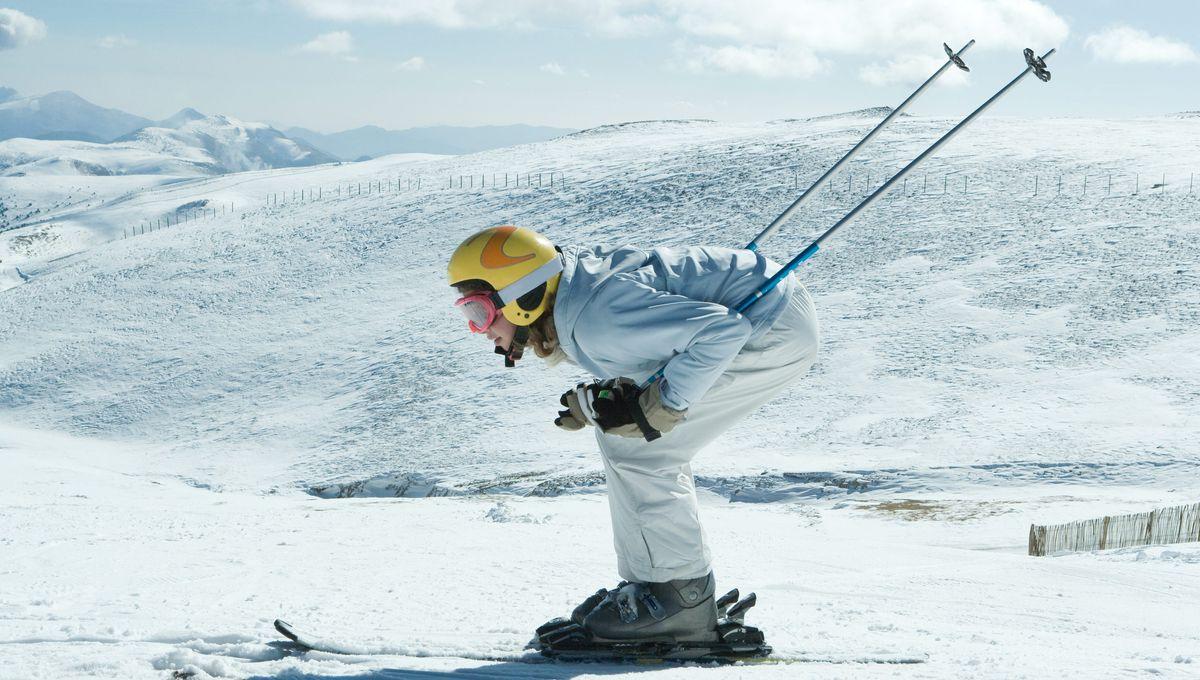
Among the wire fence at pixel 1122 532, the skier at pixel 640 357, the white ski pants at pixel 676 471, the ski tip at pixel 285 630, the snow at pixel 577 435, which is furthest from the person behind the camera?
the wire fence at pixel 1122 532

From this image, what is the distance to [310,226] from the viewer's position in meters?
Answer: 51.1

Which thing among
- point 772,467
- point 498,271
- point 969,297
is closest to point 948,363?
point 969,297

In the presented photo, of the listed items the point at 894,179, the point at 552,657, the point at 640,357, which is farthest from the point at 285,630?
the point at 894,179

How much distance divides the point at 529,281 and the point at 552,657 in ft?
4.89

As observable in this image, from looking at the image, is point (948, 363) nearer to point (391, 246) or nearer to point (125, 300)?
point (391, 246)

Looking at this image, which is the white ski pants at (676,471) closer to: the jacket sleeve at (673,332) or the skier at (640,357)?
the skier at (640,357)

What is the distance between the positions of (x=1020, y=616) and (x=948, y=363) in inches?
860

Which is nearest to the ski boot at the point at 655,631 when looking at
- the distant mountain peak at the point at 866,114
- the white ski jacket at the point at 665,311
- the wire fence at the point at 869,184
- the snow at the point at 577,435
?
the snow at the point at 577,435

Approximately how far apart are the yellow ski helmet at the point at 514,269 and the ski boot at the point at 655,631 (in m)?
1.21

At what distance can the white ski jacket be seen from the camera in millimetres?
3625

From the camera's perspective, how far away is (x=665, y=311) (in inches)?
143

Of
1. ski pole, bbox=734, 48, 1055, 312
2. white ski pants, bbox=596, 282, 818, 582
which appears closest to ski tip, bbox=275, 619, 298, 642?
white ski pants, bbox=596, 282, 818, 582

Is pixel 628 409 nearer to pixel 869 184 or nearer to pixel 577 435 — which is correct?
pixel 577 435

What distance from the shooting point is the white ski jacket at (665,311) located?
11.9 ft
